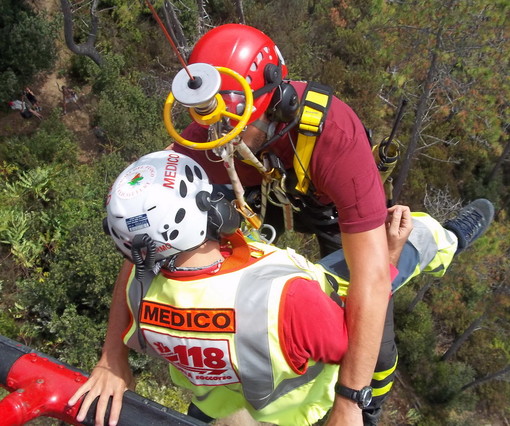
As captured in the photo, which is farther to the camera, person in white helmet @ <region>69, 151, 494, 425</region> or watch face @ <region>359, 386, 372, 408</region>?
watch face @ <region>359, 386, 372, 408</region>

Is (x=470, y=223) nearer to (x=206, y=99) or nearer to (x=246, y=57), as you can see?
(x=246, y=57)

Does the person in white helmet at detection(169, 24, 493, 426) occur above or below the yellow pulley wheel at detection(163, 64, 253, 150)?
below

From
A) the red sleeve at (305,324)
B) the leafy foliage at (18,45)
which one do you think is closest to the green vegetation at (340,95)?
the leafy foliage at (18,45)

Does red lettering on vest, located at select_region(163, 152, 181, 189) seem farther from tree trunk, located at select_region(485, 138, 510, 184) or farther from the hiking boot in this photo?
tree trunk, located at select_region(485, 138, 510, 184)

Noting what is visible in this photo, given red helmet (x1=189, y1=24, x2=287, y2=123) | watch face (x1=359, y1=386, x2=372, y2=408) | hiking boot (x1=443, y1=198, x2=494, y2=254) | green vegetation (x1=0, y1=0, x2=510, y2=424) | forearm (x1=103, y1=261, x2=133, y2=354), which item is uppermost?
red helmet (x1=189, y1=24, x2=287, y2=123)

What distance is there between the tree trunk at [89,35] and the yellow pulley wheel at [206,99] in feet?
24.7

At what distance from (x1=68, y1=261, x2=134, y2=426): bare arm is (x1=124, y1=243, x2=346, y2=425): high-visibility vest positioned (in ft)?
0.42

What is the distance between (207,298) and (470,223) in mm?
2790

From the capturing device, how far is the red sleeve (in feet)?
5.02

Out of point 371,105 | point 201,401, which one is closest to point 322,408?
point 201,401

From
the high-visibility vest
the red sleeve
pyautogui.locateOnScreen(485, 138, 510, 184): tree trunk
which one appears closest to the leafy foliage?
the high-visibility vest

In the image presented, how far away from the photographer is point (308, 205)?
9.28ft

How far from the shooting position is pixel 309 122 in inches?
81.3

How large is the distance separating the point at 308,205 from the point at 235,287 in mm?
1364
